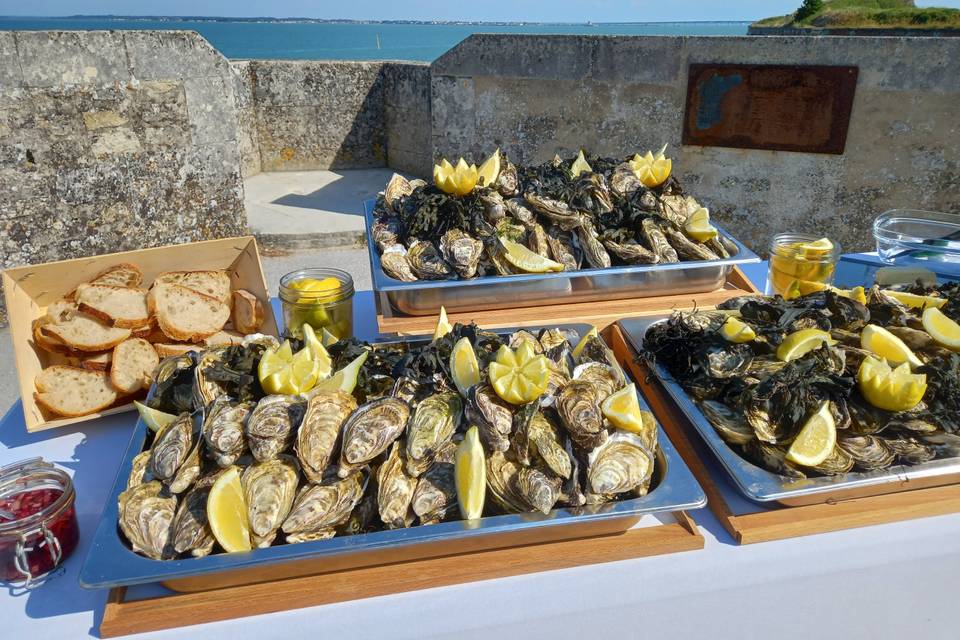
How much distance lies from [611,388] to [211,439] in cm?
88

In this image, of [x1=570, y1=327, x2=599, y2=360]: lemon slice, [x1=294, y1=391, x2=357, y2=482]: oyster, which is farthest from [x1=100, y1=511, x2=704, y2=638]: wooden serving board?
[x1=570, y1=327, x2=599, y2=360]: lemon slice

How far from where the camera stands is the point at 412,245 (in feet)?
7.16

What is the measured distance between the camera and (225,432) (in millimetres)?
1303

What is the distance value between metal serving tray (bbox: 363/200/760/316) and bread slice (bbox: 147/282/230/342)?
0.53 meters

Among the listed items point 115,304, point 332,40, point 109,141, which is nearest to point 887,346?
point 115,304

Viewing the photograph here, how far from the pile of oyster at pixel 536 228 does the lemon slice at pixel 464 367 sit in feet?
2.01

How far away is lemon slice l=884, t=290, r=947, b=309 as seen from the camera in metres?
1.84

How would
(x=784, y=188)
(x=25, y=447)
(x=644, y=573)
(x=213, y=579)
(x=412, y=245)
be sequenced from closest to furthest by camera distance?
(x=213, y=579)
(x=644, y=573)
(x=25, y=447)
(x=412, y=245)
(x=784, y=188)

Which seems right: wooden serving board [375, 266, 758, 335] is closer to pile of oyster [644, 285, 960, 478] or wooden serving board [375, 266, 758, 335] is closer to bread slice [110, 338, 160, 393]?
pile of oyster [644, 285, 960, 478]

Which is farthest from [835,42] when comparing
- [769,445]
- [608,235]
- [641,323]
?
[769,445]

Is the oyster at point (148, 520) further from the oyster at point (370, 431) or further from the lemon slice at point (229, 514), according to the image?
the oyster at point (370, 431)

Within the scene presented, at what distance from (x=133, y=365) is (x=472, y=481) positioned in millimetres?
1182

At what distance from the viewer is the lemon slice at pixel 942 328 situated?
1.62m

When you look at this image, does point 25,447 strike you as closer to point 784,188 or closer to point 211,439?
point 211,439
